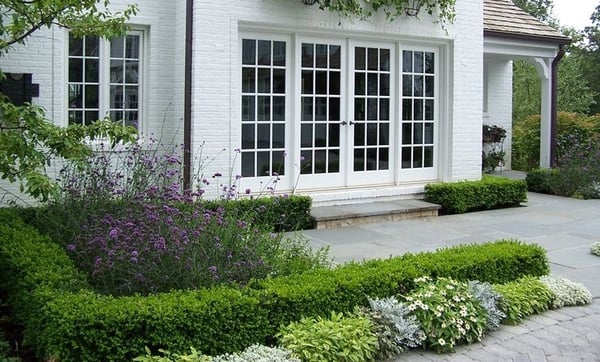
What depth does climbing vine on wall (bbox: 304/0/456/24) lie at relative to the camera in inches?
386

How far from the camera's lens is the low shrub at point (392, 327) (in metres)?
4.68

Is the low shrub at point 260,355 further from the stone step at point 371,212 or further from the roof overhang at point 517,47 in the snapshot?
the roof overhang at point 517,47

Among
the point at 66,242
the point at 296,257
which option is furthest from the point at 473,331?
the point at 66,242

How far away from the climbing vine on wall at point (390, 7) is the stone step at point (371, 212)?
2.88 metres

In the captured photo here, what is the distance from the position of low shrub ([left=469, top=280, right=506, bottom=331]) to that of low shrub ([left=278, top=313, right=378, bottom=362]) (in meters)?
1.10

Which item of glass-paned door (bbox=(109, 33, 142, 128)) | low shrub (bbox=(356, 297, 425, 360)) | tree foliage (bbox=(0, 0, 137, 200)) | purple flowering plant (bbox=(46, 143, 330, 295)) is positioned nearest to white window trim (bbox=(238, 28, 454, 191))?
glass-paned door (bbox=(109, 33, 142, 128))

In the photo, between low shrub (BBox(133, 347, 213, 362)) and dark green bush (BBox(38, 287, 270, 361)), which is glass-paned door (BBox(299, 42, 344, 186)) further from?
low shrub (BBox(133, 347, 213, 362))

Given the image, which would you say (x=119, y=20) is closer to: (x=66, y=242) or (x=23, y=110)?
(x=23, y=110)

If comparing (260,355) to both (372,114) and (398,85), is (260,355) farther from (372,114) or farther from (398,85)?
(398,85)

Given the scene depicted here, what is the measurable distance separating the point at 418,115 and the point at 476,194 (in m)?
1.64

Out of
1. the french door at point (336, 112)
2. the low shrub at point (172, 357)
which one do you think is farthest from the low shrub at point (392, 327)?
the french door at point (336, 112)

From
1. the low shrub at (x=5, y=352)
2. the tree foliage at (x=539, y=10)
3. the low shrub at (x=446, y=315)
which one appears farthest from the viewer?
the tree foliage at (x=539, y=10)

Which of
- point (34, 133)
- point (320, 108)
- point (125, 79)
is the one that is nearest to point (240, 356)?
point (34, 133)

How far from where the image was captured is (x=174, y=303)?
428cm
